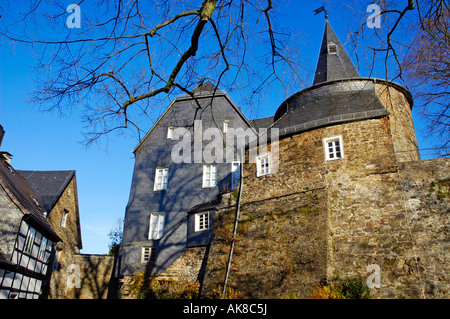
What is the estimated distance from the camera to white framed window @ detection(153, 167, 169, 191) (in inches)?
851

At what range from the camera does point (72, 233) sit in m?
24.7

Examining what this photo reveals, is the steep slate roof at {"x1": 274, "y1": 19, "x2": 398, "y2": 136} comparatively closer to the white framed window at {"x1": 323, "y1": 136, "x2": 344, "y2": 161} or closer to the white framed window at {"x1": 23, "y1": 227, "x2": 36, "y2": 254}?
the white framed window at {"x1": 323, "y1": 136, "x2": 344, "y2": 161}

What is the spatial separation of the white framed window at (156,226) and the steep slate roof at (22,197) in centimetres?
505

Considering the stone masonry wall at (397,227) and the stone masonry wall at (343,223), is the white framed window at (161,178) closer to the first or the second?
the stone masonry wall at (343,223)

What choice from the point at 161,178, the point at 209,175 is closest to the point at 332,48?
the point at 209,175

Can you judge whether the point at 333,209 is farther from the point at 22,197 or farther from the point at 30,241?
the point at 22,197

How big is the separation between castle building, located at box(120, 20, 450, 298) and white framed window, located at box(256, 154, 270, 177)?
46 millimetres

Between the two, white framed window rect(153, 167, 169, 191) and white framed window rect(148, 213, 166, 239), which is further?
white framed window rect(153, 167, 169, 191)

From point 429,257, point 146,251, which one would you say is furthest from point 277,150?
point 146,251

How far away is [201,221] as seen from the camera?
58.3ft

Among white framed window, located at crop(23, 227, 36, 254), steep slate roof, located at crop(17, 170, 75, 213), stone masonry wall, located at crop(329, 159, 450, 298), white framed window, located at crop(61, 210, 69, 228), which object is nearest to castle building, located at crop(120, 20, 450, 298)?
stone masonry wall, located at crop(329, 159, 450, 298)

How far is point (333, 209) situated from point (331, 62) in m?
7.96

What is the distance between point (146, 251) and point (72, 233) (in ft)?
25.7

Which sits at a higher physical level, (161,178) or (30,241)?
(161,178)
